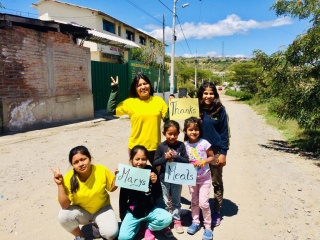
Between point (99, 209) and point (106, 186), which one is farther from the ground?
point (106, 186)

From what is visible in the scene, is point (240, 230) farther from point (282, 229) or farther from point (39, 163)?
point (39, 163)

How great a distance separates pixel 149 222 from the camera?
295 cm

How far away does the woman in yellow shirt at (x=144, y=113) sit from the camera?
10.4ft

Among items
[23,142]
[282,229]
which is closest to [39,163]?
[23,142]

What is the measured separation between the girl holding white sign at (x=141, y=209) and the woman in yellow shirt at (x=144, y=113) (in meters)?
0.31

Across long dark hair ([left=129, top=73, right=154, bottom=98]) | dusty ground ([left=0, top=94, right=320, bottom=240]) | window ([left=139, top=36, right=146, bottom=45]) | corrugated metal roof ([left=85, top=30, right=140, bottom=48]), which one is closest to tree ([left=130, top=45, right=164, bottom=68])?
corrugated metal roof ([left=85, top=30, right=140, bottom=48])

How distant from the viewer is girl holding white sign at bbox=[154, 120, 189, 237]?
2.95 metres

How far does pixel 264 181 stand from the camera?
4.89 metres

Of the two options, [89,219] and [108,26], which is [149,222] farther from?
[108,26]

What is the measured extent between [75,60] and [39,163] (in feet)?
19.5

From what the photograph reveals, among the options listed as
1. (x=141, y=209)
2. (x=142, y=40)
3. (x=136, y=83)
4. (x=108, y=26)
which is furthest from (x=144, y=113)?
(x=142, y=40)

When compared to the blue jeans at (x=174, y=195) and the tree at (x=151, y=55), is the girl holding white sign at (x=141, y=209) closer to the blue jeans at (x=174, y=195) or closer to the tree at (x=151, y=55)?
the blue jeans at (x=174, y=195)

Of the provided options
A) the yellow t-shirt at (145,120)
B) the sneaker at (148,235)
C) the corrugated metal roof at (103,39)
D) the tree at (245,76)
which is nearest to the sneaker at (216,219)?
the sneaker at (148,235)

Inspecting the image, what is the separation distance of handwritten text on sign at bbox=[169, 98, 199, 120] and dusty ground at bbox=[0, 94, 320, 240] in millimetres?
1332
